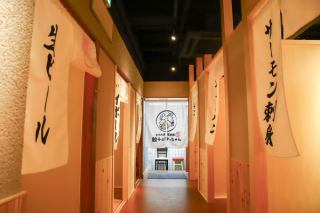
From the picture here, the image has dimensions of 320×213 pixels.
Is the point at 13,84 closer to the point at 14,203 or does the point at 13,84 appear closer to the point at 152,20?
the point at 14,203

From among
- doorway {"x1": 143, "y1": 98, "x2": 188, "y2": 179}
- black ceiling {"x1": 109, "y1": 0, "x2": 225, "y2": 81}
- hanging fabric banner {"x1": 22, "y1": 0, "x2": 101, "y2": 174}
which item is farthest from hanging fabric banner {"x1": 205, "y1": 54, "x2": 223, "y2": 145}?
doorway {"x1": 143, "y1": 98, "x2": 188, "y2": 179}

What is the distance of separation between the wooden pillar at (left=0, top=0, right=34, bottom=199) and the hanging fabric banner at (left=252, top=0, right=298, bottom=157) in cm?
188

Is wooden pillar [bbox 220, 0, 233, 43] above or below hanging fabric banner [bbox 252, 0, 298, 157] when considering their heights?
above

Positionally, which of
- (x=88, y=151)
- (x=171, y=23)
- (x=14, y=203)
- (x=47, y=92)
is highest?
(x=171, y=23)

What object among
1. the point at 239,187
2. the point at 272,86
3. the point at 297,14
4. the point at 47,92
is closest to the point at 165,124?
the point at 239,187

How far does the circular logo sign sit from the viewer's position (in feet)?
29.1

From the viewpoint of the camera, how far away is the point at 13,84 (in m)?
1.42

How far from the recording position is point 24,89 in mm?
1521

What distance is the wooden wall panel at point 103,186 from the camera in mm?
3064

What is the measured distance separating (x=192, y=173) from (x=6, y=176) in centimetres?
685

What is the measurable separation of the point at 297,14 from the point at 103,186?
3.06 metres

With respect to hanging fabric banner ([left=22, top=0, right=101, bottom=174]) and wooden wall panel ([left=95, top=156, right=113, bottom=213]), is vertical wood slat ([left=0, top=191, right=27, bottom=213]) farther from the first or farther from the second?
wooden wall panel ([left=95, top=156, right=113, bottom=213])

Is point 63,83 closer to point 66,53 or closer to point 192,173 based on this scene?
point 66,53

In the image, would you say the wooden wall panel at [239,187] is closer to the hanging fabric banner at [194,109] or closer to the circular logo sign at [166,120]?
the hanging fabric banner at [194,109]
